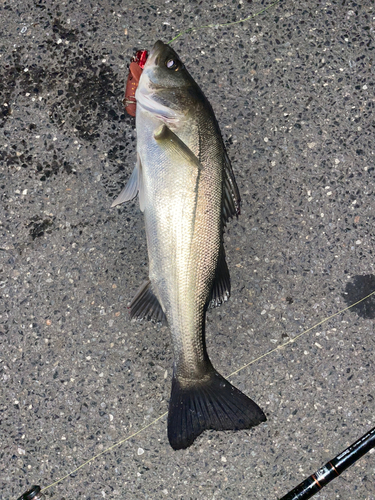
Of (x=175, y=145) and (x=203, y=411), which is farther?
(x=203, y=411)

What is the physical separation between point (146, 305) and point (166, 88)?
1.31 m

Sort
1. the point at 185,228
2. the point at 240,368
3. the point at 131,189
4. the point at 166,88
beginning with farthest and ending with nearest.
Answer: the point at 240,368 → the point at 131,189 → the point at 166,88 → the point at 185,228

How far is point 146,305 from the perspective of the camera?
2572 mm

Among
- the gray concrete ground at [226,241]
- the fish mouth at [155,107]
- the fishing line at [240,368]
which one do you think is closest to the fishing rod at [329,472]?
the gray concrete ground at [226,241]

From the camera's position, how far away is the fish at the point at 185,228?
2426mm

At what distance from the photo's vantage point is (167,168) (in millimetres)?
2432

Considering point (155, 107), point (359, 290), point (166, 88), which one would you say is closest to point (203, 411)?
point (359, 290)

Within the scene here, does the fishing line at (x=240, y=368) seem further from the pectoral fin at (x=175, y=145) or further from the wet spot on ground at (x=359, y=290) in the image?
the pectoral fin at (x=175, y=145)

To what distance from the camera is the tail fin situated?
253 cm

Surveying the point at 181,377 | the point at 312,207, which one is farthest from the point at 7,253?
the point at 312,207

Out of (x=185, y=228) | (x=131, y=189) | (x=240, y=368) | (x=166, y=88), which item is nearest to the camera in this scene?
(x=185, y=228)

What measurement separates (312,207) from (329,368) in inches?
43.2

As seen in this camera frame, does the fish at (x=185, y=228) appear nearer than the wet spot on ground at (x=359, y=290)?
Yes

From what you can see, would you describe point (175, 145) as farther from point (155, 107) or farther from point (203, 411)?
point (203, 411)
